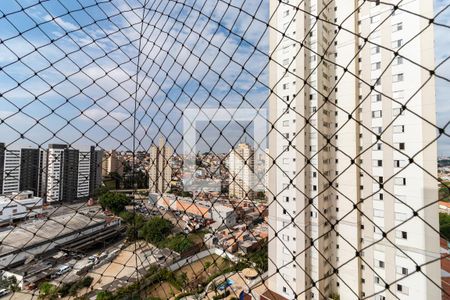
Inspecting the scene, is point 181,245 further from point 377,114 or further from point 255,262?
point 377,114

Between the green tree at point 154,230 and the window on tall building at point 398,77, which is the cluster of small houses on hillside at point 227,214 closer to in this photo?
the green tree at point 154,230

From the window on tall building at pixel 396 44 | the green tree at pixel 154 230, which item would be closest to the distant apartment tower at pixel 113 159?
the green tree at pixel 154 230

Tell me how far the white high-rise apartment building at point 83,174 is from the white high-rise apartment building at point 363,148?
154 centimetres

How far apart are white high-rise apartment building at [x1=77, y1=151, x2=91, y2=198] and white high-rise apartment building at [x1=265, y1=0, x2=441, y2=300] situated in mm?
1539

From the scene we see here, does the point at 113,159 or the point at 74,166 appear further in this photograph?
the point at 113,159

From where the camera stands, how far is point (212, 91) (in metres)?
1.12

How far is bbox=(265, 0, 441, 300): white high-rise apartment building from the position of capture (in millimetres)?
2562

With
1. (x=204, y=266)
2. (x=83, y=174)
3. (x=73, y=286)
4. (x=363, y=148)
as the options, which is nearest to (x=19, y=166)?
(x=83, y=174)

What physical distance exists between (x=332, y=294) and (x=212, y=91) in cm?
472

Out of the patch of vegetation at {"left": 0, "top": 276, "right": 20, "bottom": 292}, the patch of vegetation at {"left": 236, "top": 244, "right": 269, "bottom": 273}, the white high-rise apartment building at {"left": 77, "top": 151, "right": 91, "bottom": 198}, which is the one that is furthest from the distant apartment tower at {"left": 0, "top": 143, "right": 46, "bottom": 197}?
the patch of vegetation at {"left": 236, "top": 244, "right": 269, "bottom": 273}

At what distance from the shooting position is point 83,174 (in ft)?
6.44

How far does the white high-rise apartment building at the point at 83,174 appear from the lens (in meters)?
1.82

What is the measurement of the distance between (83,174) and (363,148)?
3344 mm

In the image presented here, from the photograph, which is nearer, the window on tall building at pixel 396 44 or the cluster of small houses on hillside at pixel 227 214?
the cluster of small houses on hillside at pixel 227 214
